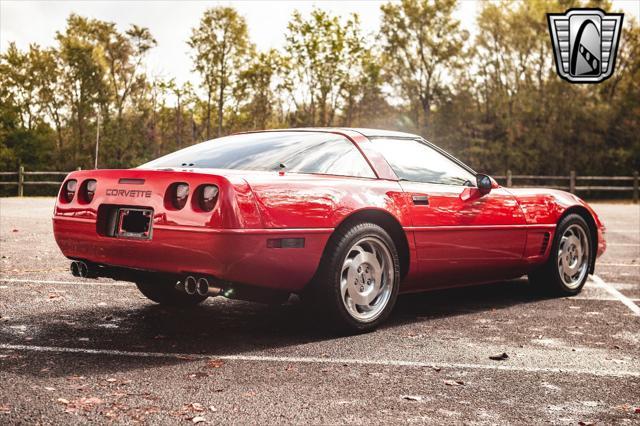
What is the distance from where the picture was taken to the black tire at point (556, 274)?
21.2 feet

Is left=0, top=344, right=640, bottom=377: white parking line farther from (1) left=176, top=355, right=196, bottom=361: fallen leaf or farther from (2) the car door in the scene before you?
(2) the car door

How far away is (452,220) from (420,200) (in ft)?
1.21

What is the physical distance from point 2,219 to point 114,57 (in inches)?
1253

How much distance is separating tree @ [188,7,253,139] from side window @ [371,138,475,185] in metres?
37.5

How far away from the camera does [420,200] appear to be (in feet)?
17.0

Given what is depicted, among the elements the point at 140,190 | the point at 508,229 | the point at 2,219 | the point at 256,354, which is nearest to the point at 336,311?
the point at 256,354

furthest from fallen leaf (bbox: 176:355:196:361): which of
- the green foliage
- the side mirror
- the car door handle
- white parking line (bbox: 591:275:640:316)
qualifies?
the green foliage

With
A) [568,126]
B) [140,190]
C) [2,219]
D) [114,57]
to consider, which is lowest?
[2,219]

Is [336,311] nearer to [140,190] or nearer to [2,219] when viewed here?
[140,190]

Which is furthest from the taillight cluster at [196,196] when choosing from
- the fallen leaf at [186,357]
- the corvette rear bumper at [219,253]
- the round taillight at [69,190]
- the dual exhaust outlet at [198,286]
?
the round taillight at [69,190]

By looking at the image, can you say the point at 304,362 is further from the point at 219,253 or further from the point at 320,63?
the point at 320,63

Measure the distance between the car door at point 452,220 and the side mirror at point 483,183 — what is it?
2.0 inches

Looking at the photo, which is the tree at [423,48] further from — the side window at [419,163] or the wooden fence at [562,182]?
the side window at [419,163]

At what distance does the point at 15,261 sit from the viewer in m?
7.90
